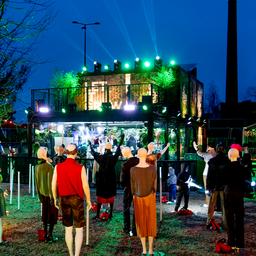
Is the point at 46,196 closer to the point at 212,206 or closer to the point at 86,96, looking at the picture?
the point at 212,206

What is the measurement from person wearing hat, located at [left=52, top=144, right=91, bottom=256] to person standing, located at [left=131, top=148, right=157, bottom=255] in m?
0.91

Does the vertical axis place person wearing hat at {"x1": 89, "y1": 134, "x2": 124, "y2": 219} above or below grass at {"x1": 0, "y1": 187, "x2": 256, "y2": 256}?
above

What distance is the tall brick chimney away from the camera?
42.9m

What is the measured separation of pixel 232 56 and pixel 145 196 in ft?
122

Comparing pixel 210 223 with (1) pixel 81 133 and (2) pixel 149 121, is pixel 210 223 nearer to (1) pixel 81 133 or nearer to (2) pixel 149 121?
(2) pixel 149 121

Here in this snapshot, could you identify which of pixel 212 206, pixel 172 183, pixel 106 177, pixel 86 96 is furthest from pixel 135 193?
pixel 86 96

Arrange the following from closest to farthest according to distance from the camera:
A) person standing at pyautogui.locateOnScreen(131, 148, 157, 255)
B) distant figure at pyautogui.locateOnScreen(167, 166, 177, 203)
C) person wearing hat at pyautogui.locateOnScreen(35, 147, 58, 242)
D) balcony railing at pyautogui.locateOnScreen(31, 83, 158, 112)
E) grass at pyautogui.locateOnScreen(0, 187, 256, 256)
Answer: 1. person standing at pyautogui.locateOnScreen(131, 148, 157, 255)
2. grass at pyautogui.locateOnScreen(0, 187, 256, 256)
3. person wearing hat at pyautogui.locateOnScreen(35, 147, 58, 242)
4. distant figure at pyautogui.locateOnScreen(167, 166, 177, 203)
5. balcony railing at pyautogui.locateOnScreen(31, 83, 158, 112)

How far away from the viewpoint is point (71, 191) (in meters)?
7.82

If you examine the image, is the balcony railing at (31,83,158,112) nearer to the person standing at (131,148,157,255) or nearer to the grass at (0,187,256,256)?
the grass at (0,187,256,256)

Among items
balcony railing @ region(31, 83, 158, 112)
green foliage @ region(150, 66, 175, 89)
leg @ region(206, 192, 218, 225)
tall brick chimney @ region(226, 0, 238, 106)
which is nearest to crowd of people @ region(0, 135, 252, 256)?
leg @ region(206, 192, 218, 225)

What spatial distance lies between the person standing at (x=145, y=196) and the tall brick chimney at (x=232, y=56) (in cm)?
3692

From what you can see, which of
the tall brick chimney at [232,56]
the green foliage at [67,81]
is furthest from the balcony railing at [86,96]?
the tall brick chimney at [232,56]

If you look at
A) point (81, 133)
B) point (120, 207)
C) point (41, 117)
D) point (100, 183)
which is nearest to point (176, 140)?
point (81, 133)

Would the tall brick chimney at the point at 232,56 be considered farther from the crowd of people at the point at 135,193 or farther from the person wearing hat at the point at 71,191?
the person wearing hat at the point at 71,191
